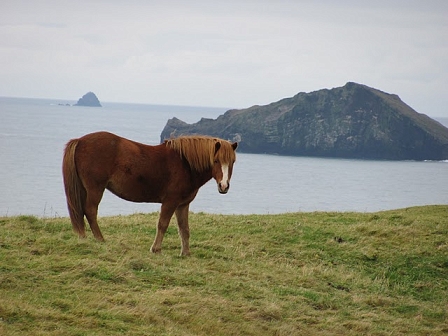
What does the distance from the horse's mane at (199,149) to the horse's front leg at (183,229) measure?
930 millimetres

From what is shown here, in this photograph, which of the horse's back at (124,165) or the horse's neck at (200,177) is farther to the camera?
the horse's neck at (200,177)

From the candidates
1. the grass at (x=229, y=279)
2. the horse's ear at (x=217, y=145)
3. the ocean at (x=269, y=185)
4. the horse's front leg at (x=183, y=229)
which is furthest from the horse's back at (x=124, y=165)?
the ocean at (x=269, y=185)

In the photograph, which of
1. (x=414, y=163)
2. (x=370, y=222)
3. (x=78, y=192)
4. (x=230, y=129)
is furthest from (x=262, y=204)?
(x=414, y=163)

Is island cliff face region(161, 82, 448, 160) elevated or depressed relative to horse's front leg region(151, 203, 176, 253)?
elevated

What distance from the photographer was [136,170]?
12.2 metres

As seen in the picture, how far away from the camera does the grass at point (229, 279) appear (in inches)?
348

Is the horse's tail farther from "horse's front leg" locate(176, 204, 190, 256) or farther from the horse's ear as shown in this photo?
the horse's ear

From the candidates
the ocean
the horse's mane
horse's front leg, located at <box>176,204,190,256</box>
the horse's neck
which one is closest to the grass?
horse's front leg, located at <box>176,204,190,256</box>

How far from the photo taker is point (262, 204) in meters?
71.4

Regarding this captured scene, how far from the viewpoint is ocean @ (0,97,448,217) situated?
62594 millimetres

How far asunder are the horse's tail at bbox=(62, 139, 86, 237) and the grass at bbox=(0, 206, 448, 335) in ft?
1.05

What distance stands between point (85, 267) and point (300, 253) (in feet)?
16.8

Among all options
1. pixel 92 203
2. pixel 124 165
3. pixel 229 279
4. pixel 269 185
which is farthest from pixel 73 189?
pixel 269 185

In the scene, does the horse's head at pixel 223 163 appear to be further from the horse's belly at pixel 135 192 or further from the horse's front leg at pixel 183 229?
the horse's belly at pixel 135 192
